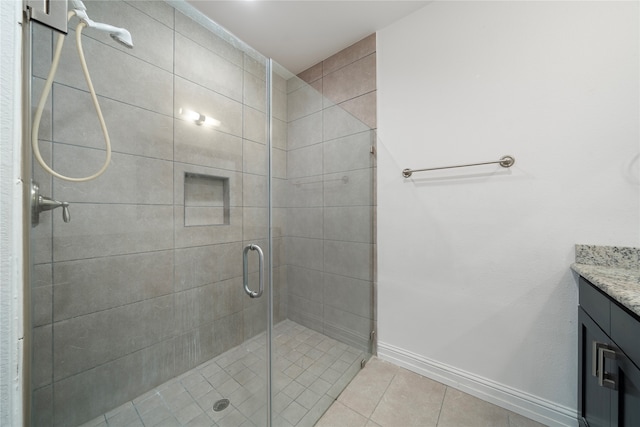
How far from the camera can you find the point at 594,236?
Answer: 106 cm

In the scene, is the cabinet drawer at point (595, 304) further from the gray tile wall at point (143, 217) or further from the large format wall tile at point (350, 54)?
the large format wall tile at point (350, 54)

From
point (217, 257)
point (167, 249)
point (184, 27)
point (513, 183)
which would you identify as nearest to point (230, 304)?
point (217, 257)

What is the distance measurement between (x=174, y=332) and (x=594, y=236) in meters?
2.24

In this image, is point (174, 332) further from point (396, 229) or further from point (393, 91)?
point (393, 91)

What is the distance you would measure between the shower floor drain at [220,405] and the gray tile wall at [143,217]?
260 mm

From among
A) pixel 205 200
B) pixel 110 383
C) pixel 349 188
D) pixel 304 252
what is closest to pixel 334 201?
pixel 349 188

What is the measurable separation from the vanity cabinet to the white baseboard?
106mm

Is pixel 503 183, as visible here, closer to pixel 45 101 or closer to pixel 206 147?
pixel 206 147

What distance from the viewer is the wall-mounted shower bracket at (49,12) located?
20.7 inches

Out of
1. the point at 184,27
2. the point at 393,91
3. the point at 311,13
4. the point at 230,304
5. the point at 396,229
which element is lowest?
the point at 230,304

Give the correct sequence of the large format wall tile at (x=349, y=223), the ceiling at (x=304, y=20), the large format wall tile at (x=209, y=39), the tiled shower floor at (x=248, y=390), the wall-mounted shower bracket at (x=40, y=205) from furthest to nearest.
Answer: the large format wall tile at (x=349, y=223), the ceiling at (x=304, y=20), the large format wall tile at (x=209, y=39), the tiled shower floor at (x=248, y=390), the wall-mounted shower bracket at (x=40, y=205)

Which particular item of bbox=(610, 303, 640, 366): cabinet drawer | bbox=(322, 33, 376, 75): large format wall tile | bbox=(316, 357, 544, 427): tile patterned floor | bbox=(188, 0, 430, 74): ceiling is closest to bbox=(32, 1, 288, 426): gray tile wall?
bbox=(188, 0, 430, 74): ceiling

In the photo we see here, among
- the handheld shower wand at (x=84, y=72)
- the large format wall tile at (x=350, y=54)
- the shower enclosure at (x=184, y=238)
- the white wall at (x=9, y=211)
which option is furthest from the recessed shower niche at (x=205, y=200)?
the large format wall tile at (x=350, y=54)

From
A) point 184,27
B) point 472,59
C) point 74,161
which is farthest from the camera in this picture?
point 472,59
